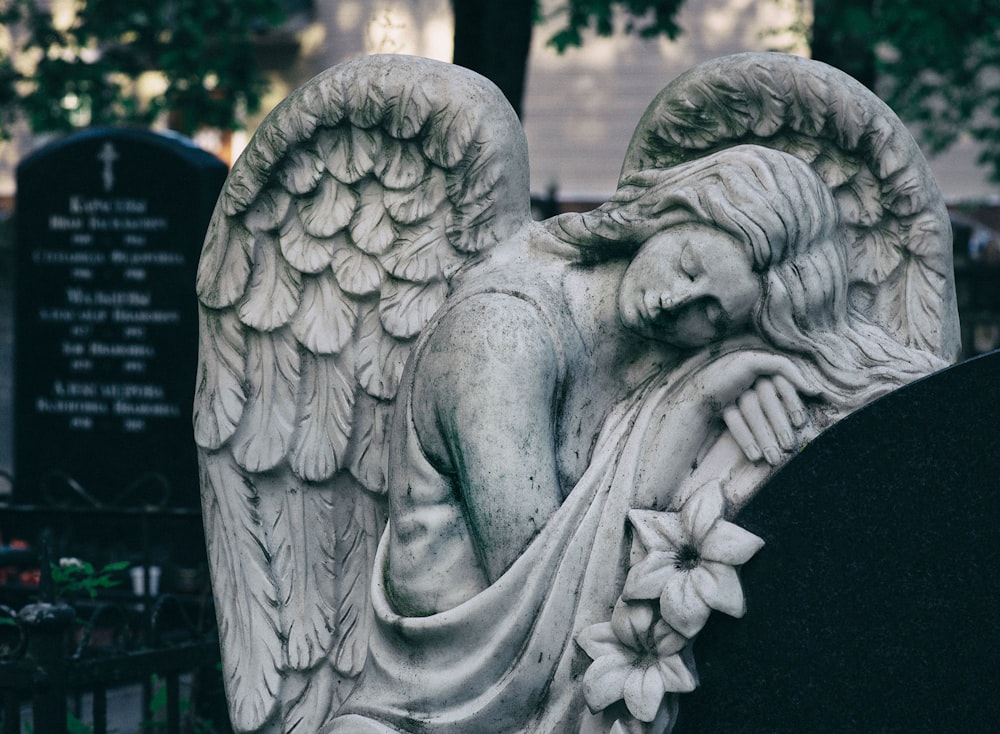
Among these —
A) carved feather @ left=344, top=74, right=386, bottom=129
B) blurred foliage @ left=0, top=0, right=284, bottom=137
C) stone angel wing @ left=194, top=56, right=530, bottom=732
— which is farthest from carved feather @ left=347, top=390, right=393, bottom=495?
blurred foliage @ left=0, top=0, right=284, bottom=137

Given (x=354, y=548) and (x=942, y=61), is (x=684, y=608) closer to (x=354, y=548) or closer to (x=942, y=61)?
(x=354, y=548)

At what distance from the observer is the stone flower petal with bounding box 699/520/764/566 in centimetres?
227

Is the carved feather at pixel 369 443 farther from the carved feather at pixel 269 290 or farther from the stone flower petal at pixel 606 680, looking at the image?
the stone flower petal at pixel 606 680

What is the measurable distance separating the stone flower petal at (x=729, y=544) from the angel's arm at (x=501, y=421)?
30 centimetres

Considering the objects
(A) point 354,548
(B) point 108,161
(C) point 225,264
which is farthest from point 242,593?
(B) point 108,161

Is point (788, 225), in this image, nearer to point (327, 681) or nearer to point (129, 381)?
point (327, 681)

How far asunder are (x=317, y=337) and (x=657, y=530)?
0.89 metres

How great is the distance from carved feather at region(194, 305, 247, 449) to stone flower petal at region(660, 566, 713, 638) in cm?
107

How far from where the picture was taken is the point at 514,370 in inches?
93.1

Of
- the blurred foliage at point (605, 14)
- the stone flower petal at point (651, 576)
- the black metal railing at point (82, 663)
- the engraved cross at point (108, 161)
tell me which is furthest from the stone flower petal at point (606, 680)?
the blurred foliage at point (605, 14)

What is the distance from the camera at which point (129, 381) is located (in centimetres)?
699

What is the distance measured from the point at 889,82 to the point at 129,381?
9873 mm

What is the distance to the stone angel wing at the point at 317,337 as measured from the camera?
2.66 m

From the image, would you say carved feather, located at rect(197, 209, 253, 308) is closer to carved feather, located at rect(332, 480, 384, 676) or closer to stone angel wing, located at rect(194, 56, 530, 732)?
stone angel wing, located at rect(194, 56, 530, 732)
